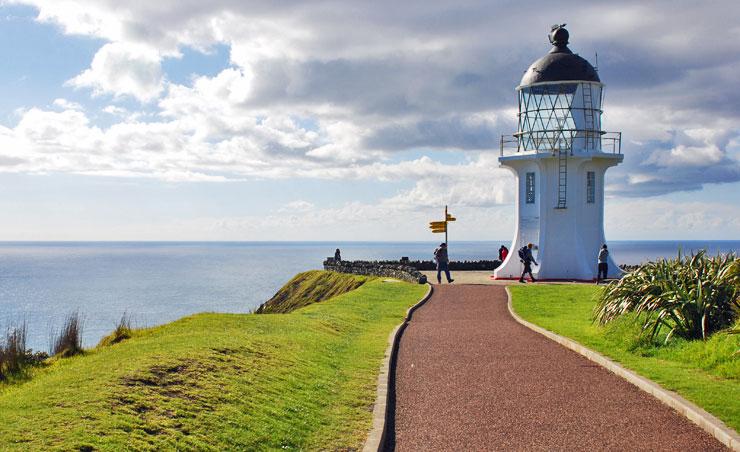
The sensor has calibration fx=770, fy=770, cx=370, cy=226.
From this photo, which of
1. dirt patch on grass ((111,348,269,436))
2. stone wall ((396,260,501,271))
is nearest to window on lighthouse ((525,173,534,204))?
stone wall ((396,260,501,271))

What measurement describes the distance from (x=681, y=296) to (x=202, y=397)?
9593 millimetres

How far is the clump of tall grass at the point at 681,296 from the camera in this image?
14.1m

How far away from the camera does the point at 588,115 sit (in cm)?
3269

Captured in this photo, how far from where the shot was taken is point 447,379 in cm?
1181

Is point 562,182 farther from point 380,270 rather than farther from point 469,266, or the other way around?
point 469,266

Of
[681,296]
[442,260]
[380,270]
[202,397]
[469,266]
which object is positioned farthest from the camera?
[469,266]

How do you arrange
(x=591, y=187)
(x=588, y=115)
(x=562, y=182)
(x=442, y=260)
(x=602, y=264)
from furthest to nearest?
(x=591, y=187) → (x=588, y=115) → (x=562, y=182) → (x=442, y=260) → (x=602, y=264)

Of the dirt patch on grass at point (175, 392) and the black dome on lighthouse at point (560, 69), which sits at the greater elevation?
the black dome on lighthouse at point (560, 69)

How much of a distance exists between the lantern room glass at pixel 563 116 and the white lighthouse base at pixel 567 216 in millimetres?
647

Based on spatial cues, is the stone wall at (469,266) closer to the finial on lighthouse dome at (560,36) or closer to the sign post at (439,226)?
the sign post at (439,226)

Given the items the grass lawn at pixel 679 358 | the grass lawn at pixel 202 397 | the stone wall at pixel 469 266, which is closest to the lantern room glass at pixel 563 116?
the stone wall at pixel 469 266

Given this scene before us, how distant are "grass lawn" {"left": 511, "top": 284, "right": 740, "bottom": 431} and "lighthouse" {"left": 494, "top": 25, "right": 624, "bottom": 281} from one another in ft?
44.7

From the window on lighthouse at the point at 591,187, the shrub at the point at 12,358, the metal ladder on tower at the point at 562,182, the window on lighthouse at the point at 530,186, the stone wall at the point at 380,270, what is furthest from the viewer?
the window on lighthouse at the point at 530,186

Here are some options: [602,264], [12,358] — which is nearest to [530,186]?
[602,264]
